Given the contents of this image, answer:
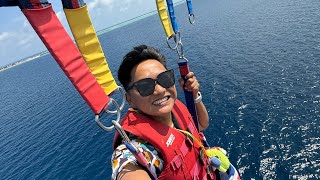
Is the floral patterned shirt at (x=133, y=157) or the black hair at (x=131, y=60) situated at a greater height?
the black hair at (x=131, y=60)

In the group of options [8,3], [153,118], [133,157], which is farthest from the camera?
[153,118]

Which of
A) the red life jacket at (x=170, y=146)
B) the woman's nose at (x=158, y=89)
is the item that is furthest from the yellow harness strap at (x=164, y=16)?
the woman's nose at (x=158, y=89)

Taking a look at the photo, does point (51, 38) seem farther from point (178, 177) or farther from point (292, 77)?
point (292, 77)

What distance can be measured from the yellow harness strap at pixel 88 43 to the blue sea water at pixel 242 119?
872 inches

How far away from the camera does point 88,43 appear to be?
3916 millimetres

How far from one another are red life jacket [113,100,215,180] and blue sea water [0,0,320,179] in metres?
19.9

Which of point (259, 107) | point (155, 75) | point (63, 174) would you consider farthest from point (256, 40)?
point (155, 75)

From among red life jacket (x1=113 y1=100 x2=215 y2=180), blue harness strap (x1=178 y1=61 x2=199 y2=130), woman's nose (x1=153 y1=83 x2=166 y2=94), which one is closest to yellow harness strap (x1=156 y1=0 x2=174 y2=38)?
blue harness strap (x1=178 y1=61 x2=199 y2=130)

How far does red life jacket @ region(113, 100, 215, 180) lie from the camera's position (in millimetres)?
4355

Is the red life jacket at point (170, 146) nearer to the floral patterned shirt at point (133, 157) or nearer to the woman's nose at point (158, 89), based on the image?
the floral patterned shirt at point (133, 157)

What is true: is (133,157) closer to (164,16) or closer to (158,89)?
(158,89)

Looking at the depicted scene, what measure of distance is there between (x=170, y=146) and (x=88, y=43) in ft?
7.62

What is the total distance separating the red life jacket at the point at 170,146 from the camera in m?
4.36

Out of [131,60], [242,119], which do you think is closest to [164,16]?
[131,60]
